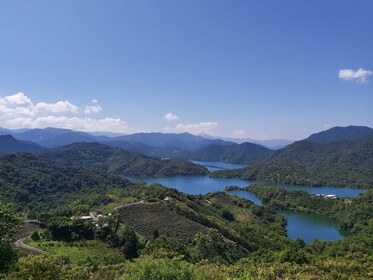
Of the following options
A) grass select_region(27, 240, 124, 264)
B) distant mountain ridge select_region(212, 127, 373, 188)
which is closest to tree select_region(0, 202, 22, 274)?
grass select_region(27, 240, 124, 264)

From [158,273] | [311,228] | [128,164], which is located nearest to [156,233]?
[158,273]

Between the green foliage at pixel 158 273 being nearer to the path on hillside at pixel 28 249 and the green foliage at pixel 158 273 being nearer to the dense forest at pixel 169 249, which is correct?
the dense forest at pixel 169 249

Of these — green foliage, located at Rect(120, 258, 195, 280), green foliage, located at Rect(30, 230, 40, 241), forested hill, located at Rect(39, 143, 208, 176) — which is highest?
green foliage, located at Rect(120, 258, 195, 280)

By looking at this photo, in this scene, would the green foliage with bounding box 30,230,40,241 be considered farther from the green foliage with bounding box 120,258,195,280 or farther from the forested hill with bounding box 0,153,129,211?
the forested hill with bounding box 0,153,129,211

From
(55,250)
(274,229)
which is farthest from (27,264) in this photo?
(274,229)

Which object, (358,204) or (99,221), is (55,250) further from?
(358,204)

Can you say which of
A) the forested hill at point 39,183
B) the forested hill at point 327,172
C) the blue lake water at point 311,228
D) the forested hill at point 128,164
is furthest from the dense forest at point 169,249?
the forested hill at point 128,164

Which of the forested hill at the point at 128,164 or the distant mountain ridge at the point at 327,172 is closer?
the distant mountain ridge at the point at 327,172
